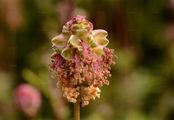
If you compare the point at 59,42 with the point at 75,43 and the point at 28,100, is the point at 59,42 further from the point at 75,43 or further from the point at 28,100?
the point at 28,100

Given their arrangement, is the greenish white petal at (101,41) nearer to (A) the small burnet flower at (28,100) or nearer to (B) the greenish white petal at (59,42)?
(B) the greenish white petal at (59,42)

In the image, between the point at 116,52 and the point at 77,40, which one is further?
the point at 116,52

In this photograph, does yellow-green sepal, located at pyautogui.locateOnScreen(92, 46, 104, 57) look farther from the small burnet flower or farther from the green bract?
the small burnet flower

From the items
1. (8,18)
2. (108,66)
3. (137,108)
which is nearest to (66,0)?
(8,18)

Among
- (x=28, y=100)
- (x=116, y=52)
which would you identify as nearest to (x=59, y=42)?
(x=28, y=100)

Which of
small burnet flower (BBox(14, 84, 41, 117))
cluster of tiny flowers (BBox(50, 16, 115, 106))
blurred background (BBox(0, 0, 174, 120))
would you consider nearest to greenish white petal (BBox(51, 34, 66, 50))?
cluster of tiny flowers (BBox(50, 16, 115, 106))

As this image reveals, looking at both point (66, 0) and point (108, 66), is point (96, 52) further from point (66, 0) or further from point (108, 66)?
point (66, 0)
